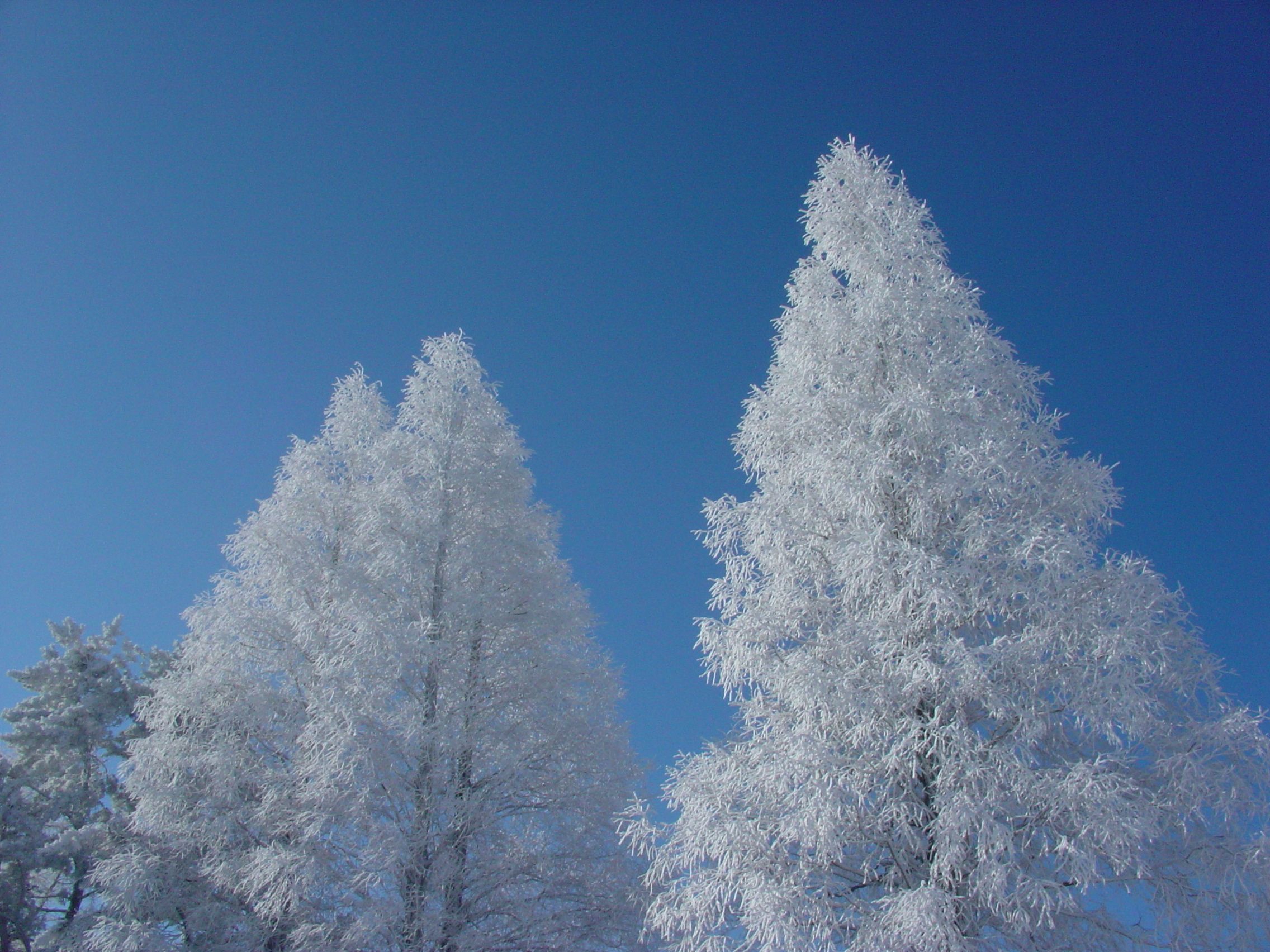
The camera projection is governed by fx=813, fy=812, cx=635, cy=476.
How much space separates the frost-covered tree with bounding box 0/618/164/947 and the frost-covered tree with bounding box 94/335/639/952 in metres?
3.56

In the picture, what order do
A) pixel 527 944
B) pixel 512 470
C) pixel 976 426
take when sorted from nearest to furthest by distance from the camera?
1. pixel 976 426
2. pixel 527 944
3. pixel 512 470

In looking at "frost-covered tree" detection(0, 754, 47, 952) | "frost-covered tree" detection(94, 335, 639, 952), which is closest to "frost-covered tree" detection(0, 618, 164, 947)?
"frost-covered tree" detection(0, 754, 47, 952)

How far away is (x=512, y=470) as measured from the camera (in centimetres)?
1327

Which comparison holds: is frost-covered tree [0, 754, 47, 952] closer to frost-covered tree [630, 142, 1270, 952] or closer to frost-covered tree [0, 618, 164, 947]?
frost-covered tree [0, 618, 164, 947]

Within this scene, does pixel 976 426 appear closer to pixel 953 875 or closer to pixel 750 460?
pixel 750 460

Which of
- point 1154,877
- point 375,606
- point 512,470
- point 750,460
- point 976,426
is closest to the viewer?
point 1154,877

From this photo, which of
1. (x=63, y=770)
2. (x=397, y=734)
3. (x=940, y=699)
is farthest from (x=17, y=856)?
(x=940, y=699)

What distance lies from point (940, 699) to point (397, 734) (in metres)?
6.73

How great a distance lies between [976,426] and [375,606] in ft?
27.0

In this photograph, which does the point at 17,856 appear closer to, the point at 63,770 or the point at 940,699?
the point at 63,770

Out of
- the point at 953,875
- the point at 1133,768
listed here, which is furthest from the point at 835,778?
the point at 1133,768

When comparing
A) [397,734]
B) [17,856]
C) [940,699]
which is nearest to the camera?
[940,699]

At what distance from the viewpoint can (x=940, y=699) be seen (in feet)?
24.1

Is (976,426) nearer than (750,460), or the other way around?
(976,426)
